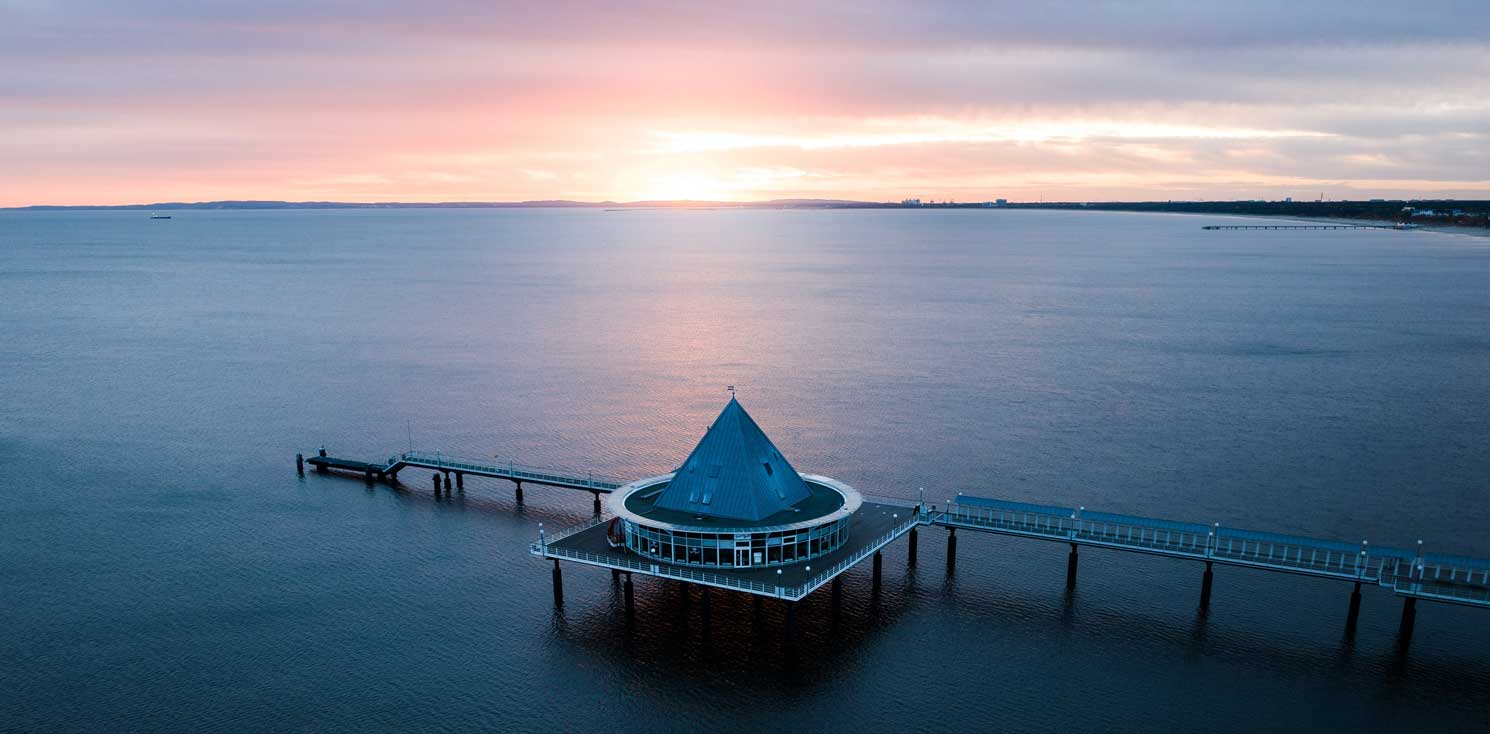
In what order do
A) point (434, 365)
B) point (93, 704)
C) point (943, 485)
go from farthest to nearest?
point (434, 365) → point (943, 485) → point (93, 704)

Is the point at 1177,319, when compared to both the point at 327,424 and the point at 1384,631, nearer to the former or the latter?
the point at 1384,631

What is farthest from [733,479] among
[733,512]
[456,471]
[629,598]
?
[456,471]

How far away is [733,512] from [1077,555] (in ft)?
66.3

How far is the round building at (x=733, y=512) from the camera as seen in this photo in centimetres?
4969

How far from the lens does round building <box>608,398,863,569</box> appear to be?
49.7 meters

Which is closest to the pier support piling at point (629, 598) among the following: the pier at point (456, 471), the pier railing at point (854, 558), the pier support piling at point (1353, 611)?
the pier railing at point (854, 558)

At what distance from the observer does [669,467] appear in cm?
7444

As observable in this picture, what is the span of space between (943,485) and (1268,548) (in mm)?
20958

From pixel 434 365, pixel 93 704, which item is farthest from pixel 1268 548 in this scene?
pixel 434 365

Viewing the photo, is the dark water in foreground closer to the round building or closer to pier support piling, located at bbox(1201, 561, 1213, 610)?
pier support piling, located at bbox(1201, 561, 1213, 610)

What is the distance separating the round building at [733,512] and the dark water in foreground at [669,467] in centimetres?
380

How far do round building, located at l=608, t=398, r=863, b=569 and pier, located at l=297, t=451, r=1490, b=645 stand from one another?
61 centimetres

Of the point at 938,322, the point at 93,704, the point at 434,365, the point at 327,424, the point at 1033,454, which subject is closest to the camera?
the point at 93,704

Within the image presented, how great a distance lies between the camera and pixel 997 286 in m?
195
